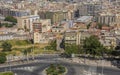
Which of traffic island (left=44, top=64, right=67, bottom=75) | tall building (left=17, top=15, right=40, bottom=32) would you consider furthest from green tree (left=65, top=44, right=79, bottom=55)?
tall building (left=17, top=15, right=40, bottom=32)

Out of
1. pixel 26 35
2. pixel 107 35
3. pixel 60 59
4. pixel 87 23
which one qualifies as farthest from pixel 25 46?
pixel 87 23

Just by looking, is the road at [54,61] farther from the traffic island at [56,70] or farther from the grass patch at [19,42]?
the grass patch at [19,42]

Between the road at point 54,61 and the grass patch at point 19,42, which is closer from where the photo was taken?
the road at point 54,61

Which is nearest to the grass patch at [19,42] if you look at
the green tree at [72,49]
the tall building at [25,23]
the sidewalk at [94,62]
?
the green tree at [72,49]

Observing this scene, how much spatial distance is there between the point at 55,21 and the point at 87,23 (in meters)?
6.06

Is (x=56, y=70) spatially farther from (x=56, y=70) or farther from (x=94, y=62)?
(x=94, y=62)

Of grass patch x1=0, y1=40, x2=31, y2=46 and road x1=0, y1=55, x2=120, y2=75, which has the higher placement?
grass patch x1=0, y1=40, x2=31, y2=46

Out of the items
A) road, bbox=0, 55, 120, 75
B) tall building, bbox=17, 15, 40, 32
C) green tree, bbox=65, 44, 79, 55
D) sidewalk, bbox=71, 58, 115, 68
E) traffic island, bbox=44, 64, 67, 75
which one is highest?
tall building, bbox=17, 15, 40, 32

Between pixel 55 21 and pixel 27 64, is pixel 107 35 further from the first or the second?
pixel 55 21

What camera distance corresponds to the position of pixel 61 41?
86.0 feet

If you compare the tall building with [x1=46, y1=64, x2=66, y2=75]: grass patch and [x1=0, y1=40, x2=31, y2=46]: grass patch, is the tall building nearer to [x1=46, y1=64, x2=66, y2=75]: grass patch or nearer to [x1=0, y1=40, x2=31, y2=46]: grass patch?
[x1=0, y1=40, x2=31, y2=46]: grass patch

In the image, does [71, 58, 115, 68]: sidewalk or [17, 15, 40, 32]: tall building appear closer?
[71, 58, 115, 68]: sidewalk

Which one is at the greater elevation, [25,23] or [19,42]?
[25,23]

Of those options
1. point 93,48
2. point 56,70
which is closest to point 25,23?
point 93,48
